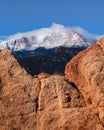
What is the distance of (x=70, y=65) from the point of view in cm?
3275

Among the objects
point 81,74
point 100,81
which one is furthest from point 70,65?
point 100,81

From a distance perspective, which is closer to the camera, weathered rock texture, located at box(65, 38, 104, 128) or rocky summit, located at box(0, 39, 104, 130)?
rocky summit, located at box(0, 39, 104, 130)

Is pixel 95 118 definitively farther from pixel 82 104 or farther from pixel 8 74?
pixel 8 74

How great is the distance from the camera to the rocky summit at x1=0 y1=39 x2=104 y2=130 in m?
28.8

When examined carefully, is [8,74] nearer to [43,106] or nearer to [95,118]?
[43,106]

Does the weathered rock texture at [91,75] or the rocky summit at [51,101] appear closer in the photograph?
the rocky summit at [51,101]

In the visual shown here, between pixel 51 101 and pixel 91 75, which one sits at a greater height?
pixel 91 75

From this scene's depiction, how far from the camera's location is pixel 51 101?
2928 cm

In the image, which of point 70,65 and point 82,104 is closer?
point 82,104

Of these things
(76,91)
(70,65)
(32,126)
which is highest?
(70,65)

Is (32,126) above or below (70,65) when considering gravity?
below

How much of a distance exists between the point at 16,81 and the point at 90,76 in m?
4.88

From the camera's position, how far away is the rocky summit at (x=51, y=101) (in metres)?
28.8

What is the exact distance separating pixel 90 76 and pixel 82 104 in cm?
190
